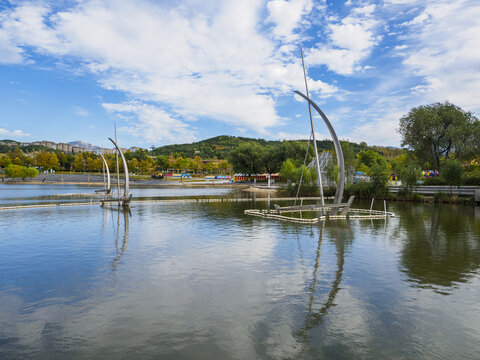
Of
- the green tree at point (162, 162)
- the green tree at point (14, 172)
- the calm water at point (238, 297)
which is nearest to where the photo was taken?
the calm water at point (238, 297)

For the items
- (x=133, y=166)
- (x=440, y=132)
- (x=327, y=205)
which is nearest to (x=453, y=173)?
(x=440, y=132)

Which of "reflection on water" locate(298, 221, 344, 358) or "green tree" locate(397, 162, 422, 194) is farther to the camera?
"green tree" locate(397, 162, 422, 194)

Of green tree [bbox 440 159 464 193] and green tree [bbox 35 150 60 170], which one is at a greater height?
green tree [bbox 35 150 60 170]

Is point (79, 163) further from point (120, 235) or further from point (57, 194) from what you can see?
point (120, 235)

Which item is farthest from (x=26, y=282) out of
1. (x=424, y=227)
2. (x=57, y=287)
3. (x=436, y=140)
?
(x=436, y=140)

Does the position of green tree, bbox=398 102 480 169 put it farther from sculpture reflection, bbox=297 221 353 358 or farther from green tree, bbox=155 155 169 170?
green tree, bbox=155 155 169 170

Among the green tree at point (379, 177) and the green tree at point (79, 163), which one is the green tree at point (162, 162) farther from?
the green tree at point (379, 177)

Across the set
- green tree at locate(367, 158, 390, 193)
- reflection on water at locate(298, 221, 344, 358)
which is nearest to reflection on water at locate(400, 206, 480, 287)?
reflection on water at locate(298, 221, 344, 358)

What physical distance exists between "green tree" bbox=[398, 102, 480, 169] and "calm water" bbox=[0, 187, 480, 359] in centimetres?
3982

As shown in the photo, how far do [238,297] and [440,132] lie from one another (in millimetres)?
54659

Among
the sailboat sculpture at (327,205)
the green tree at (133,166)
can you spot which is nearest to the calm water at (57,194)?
the sailboat sculpture at (327,205)

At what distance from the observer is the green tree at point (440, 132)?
51.7 metres

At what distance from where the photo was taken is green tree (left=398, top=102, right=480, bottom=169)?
51.7 m

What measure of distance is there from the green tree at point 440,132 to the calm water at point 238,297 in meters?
39.8
